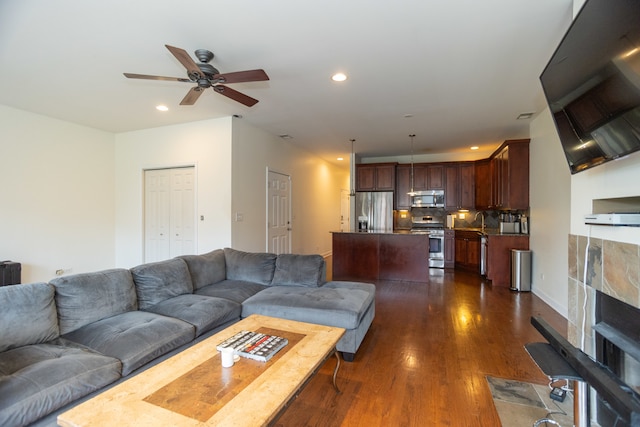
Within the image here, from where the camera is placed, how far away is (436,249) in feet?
21.7

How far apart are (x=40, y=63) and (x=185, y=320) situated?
2847 mm

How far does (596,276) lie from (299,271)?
8.03ft

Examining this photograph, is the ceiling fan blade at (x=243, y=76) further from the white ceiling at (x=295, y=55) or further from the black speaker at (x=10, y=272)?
the black speaker at (x=10, y=272)

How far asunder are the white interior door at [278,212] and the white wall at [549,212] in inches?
169

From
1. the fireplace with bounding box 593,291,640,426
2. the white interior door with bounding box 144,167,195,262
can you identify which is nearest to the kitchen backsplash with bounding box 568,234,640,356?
the fireplace with bounding box 593,291,640,426

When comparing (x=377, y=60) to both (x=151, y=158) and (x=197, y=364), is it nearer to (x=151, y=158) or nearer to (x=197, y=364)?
(x=197, y=364)

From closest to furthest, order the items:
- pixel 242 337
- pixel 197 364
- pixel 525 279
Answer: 1. pixel 197 364
2. pixel 242 337
3. pixel 525 279

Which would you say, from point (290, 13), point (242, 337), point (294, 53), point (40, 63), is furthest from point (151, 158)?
point (242, 337)

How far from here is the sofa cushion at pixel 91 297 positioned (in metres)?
2.11

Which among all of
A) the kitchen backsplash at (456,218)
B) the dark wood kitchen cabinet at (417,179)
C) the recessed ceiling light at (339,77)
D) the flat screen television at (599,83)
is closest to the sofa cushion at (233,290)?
the recessed ceiling light at (339,77)

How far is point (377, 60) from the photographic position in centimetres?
280

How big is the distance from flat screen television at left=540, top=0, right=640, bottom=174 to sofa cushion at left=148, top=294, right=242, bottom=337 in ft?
9.14

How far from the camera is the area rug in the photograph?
71.7 inches

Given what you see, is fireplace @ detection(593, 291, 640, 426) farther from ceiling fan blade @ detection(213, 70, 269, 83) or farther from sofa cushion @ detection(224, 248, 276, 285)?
sofa cushion @ detection(224, 248, 276, 285)
